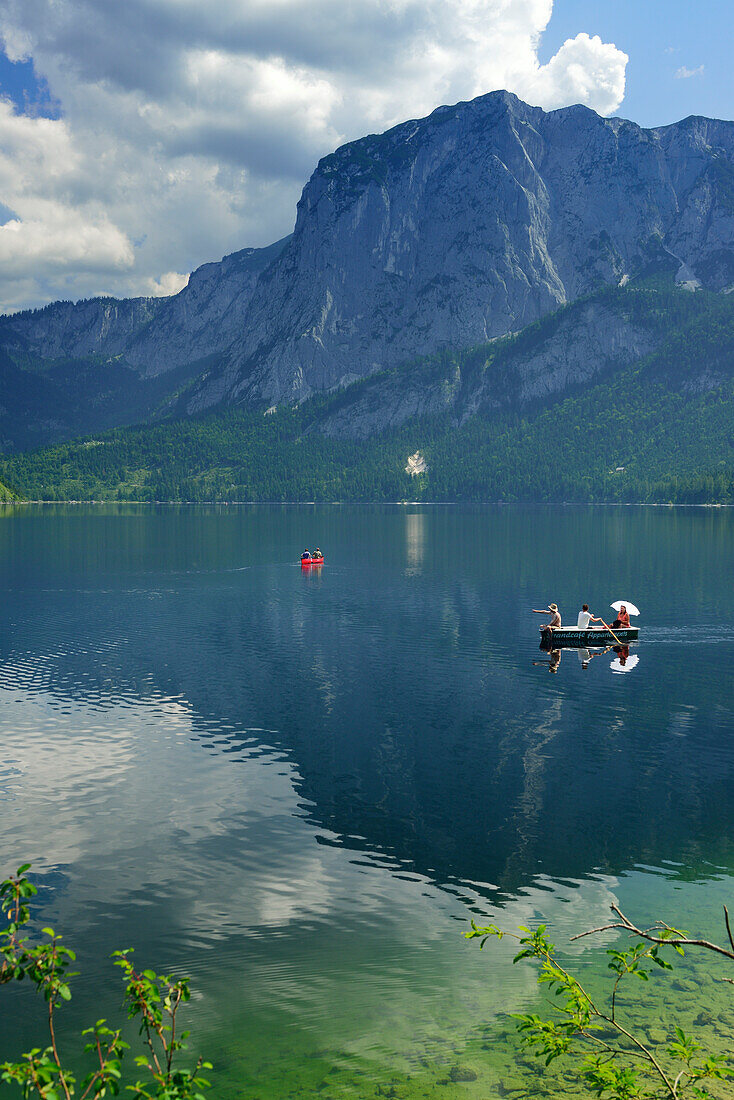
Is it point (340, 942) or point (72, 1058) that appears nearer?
point (72, 1058)

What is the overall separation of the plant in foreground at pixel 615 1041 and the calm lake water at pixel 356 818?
1289 mm

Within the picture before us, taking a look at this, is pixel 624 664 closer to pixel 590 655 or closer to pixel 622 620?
pixel 590 655

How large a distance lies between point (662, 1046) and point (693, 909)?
7.87 metres

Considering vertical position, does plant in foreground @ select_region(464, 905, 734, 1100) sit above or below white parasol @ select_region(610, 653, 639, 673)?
above

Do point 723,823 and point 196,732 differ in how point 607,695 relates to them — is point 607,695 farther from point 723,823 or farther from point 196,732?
point 196,732

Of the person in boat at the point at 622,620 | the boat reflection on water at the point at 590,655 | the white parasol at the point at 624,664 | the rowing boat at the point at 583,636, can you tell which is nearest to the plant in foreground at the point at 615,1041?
the white parasol at the point at 624,664

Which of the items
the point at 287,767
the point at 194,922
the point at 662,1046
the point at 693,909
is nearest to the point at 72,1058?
the point at 194,922

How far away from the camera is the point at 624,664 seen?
6631 cm

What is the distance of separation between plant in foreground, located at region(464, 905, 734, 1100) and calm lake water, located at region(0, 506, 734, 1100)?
1289 mm

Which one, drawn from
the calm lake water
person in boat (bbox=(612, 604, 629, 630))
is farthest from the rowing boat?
the calm lake water

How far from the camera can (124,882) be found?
29.0 meters

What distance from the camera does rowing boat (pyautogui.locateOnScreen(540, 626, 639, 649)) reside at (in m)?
70.6

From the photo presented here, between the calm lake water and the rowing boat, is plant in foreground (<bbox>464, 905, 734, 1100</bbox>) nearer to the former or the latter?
the calm lake water

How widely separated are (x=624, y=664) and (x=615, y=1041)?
48.4 meters
